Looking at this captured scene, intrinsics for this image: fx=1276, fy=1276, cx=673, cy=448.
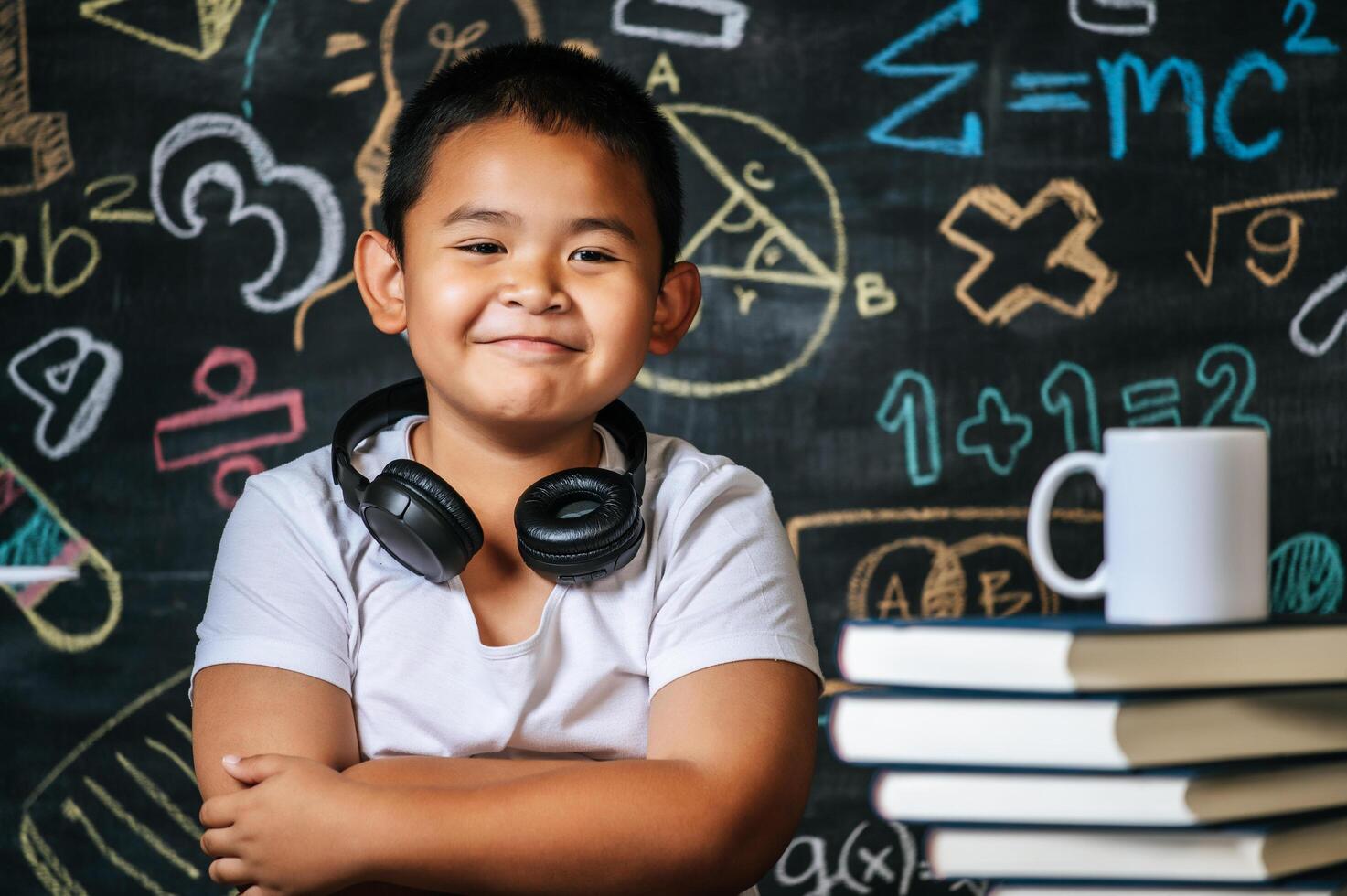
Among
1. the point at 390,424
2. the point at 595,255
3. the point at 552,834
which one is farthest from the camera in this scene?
the point at 390,424

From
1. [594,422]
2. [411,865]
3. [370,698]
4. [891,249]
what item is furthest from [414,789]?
[891,249]

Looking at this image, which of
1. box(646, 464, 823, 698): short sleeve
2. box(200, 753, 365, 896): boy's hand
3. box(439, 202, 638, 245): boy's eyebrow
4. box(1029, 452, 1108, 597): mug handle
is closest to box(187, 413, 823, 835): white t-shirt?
box(646, 464, 823, 698): short sleeve

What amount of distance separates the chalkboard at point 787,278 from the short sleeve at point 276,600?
802 mm

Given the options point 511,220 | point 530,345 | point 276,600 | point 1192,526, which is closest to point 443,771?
point 276,600

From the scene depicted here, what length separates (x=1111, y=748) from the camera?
0.59 metres

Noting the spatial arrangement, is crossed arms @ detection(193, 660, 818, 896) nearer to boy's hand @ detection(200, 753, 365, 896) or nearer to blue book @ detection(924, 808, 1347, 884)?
boy's hand @ detection(200, 753, 365, 896)

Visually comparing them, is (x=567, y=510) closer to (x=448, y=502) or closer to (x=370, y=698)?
(x=448, y=502)

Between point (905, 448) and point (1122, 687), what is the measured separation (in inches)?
54.0

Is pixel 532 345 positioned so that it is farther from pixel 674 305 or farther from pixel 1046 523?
pixel 1046 523

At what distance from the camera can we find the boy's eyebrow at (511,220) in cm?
111

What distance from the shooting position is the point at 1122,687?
23.1 inches

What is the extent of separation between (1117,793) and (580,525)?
0.53 m

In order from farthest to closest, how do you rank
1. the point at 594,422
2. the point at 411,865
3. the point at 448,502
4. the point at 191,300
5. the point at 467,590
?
the point at 191,300 → the point at 594,422 → the point at 467,590 → the point at 448,502 → the point at 411,865

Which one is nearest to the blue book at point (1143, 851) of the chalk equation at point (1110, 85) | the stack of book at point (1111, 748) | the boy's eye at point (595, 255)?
the stack of book at point (1111, 748)
